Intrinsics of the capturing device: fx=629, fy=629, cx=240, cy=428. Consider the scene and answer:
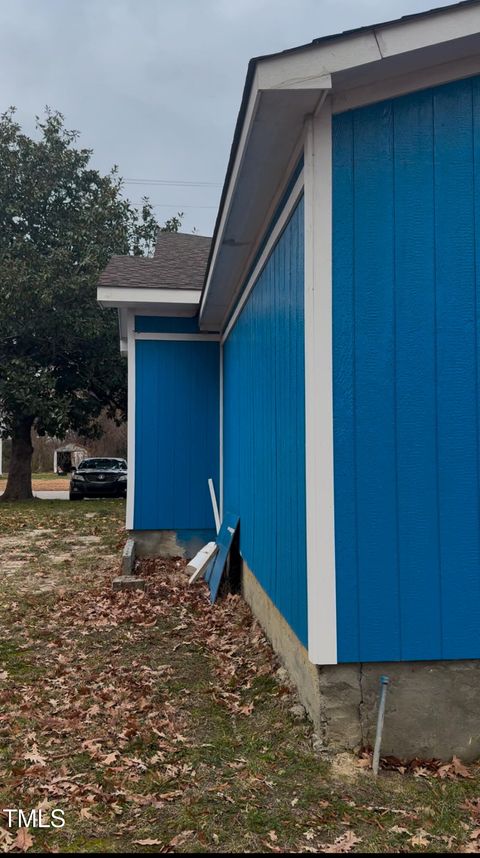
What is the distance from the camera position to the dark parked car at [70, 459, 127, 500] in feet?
59.6

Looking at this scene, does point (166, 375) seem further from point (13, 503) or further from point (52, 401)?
point (13, 503)

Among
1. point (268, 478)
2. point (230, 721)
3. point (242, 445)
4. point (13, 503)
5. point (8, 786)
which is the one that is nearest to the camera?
point (8, 786)

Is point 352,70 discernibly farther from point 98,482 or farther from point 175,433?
point 98,482

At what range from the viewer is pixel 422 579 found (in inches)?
127

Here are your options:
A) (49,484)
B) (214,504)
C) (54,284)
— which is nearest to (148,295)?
(214,504)

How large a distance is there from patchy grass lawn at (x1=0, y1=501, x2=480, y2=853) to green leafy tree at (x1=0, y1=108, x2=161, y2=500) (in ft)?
35.8

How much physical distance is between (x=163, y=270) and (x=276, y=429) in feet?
17.9

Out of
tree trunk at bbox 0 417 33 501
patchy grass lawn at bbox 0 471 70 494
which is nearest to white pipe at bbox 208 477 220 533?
tree trunk at bbox 0 417 33 501

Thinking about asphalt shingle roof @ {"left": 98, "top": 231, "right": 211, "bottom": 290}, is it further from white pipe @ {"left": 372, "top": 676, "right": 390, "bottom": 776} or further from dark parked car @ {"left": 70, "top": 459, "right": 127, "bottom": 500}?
dark parked car @ {"left": 70, "top": 459, "right": 127, "bottom": 500}

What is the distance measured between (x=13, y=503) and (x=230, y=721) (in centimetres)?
1443

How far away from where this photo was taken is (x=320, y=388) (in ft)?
10.6

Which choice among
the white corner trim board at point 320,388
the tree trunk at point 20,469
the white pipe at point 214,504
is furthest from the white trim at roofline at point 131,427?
the tree trunk at point 20,469

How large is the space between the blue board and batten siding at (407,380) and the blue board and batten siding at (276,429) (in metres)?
0.39

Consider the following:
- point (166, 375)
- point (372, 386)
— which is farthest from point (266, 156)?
point (166, 375)
